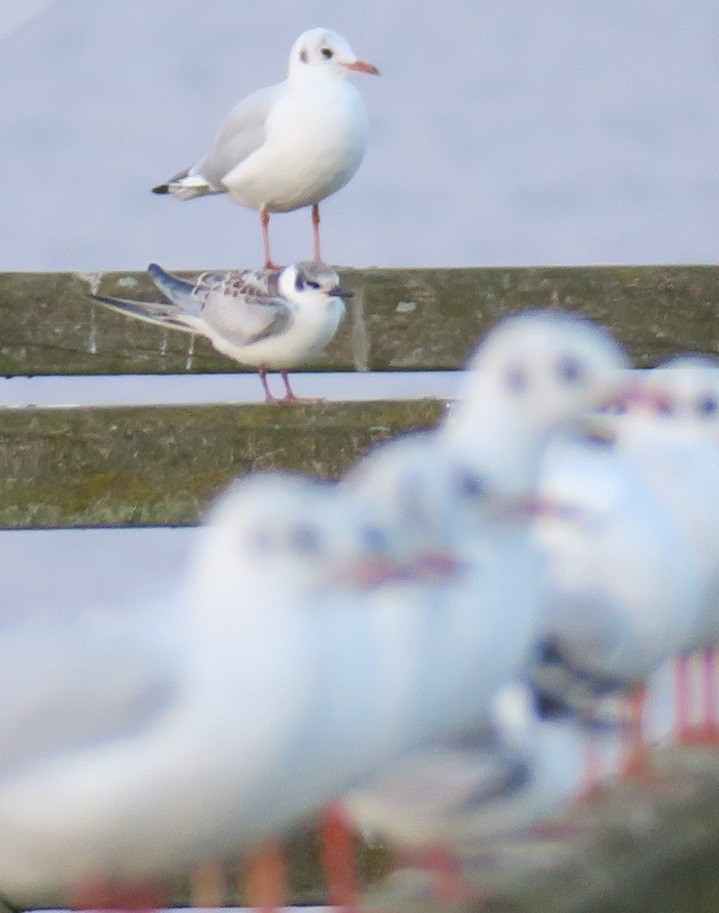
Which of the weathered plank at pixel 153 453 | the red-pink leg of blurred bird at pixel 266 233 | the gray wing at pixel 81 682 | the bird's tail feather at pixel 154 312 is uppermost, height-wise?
the red-pink leg of blurred bird at pixel 266 233

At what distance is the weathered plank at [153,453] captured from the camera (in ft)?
12.1

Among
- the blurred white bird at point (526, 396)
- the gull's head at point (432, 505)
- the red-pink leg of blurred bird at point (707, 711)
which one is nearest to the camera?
the gull's head at point (432, 505)

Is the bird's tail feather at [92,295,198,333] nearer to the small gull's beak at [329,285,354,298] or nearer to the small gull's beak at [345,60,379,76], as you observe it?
the small gull's beak at [329,285,354,298]

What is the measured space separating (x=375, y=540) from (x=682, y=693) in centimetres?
109

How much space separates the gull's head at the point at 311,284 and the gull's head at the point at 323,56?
124 centimetres

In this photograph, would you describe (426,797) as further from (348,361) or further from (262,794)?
(348,361)

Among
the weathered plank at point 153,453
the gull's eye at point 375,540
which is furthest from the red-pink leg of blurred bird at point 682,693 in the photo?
the weathered plank at point 153,453

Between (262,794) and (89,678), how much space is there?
15 cm

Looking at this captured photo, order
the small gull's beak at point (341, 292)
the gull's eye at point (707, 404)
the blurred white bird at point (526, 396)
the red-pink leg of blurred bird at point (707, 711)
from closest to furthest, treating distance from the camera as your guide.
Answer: the blurred white bird at point (526, 396) → the red-pink leg of blurred bird at point (707, 711) → the gull's eye at point (707, 404) → the small gull's beak at point (341, 292)

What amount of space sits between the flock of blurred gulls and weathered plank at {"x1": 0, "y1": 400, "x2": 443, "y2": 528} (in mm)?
1389

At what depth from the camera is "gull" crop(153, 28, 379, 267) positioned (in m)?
5.57

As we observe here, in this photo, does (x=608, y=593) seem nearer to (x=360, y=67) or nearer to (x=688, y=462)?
(x=688, y=462)

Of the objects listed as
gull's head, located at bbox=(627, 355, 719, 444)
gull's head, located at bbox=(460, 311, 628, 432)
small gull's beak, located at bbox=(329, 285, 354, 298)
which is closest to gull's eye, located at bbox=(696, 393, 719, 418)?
gull's head, located at bbox=(627, 355, 719, 444)

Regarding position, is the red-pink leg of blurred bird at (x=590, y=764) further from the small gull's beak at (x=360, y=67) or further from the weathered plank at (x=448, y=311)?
the small gull's beak at (x=360, y=67)
